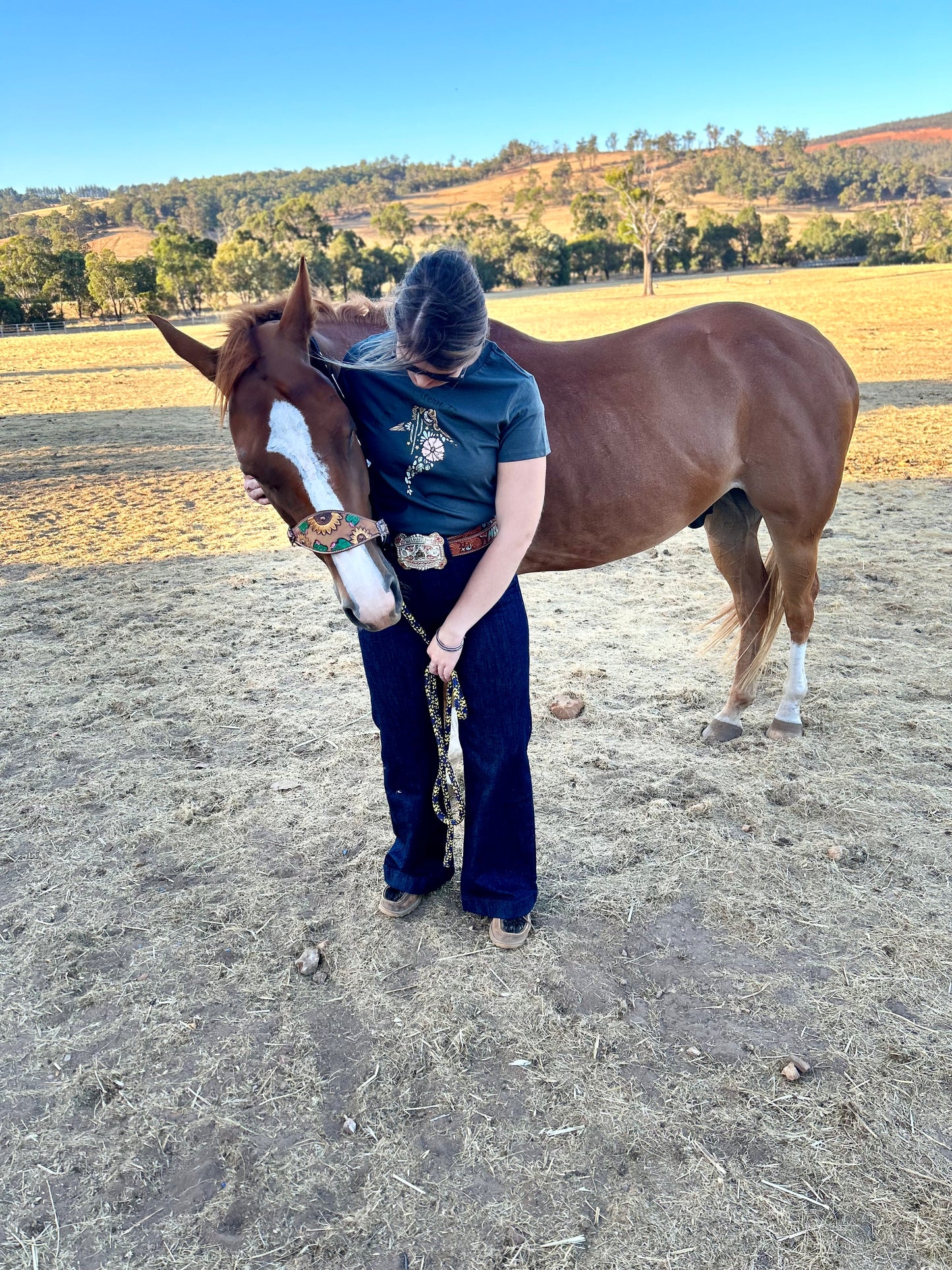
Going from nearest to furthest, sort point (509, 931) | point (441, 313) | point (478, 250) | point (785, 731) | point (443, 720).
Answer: point (441, 313)
point (443, 720)
point (509, 931)
point (785, 731)
point (478, 250)

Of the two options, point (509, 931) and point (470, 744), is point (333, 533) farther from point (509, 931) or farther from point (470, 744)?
point (509, 931)

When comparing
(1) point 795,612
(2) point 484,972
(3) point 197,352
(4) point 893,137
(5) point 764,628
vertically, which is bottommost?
(2) point 484,972

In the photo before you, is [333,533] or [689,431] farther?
[689,431]

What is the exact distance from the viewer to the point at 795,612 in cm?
A: 383

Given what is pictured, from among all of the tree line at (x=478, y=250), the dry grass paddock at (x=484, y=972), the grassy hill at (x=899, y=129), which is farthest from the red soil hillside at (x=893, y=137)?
the dry grass paddock at (x=484, y=972)

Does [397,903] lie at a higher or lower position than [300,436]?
lower

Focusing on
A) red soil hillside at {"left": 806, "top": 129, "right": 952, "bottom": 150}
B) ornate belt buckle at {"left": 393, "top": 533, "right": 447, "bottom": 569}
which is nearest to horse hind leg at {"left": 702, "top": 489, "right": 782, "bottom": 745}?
ornate belt buckle at {"left": 393, "top": 533, "right": 447, "bottom": 569}

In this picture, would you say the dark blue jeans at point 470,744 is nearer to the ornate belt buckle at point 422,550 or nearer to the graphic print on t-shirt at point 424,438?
the ornate belt buckle at point 422,550

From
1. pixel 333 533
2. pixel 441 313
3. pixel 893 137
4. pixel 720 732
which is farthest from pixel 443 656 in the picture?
pixel 893 137

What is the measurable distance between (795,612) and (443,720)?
2.22 meters

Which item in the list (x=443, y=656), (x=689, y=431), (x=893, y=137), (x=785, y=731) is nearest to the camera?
(x=443, y=656)

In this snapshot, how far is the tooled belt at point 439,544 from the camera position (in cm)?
217

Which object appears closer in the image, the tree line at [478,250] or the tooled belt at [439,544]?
the tooled belt at [439,544]

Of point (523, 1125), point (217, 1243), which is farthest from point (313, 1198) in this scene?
point (523, 1125)
